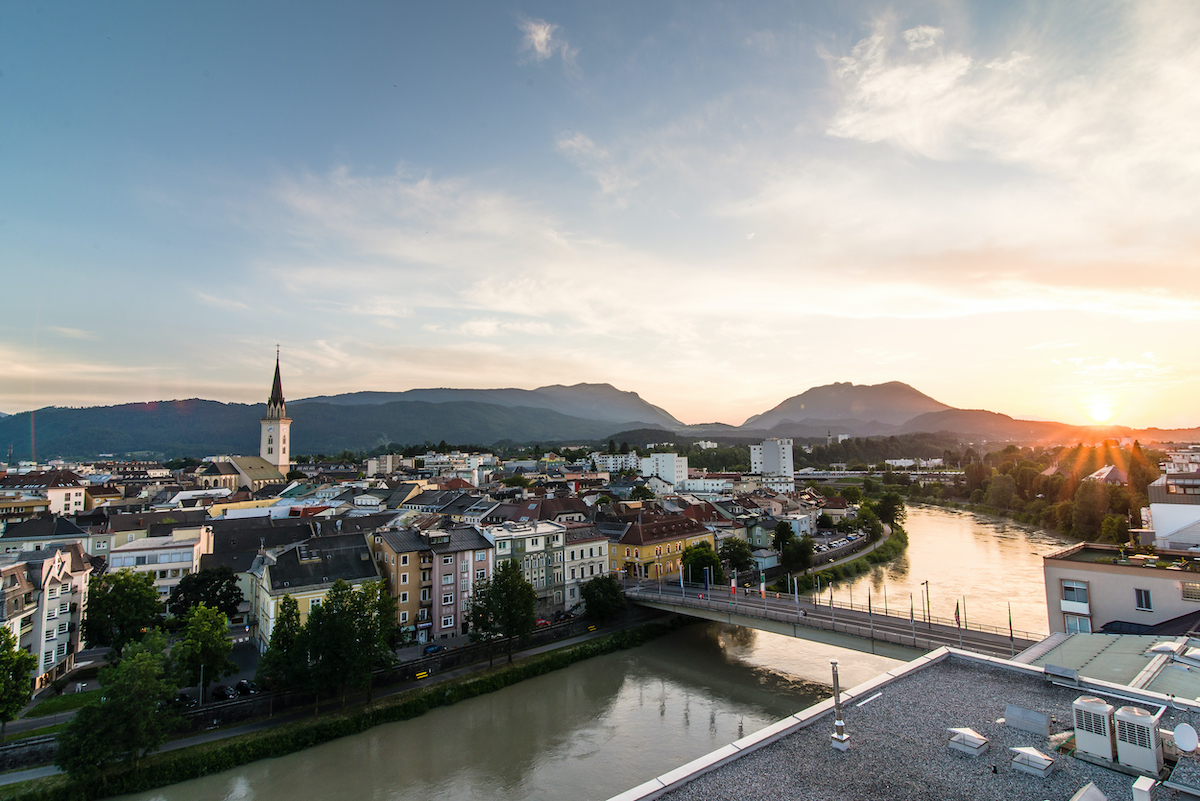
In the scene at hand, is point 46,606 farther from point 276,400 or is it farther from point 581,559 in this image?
point 276,400

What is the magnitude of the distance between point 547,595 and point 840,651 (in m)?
13.8

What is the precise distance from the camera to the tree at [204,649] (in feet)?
60.8

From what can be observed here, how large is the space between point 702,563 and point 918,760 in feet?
79.6

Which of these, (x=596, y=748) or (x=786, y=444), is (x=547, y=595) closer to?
(x=596, y=748)

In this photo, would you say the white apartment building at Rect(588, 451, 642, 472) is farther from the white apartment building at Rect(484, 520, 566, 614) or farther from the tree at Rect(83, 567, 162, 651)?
the tree at Rect(83, 567, 162, 651)

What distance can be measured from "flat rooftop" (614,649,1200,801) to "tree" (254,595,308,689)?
15.0m

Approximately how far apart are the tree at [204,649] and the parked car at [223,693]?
1.10ft

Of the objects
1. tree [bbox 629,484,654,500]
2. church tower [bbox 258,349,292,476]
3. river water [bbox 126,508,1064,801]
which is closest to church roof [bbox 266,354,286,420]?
church tower [bbox 258,349,292,476]

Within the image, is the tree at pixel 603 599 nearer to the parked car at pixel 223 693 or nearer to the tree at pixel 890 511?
the parked car at pixel 223 693

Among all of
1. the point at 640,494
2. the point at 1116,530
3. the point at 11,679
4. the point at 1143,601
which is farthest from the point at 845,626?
the point at 640,494

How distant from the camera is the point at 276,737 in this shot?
58.5 ft

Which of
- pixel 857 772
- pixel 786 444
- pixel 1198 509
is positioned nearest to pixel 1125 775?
pixel 857 772

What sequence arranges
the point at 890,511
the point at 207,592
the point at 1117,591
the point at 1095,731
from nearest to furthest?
1. the point at 1095,731
2. the point at 1117,591
3. the point at 207,592
4. the point at 890,511

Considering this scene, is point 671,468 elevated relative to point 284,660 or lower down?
elevated
